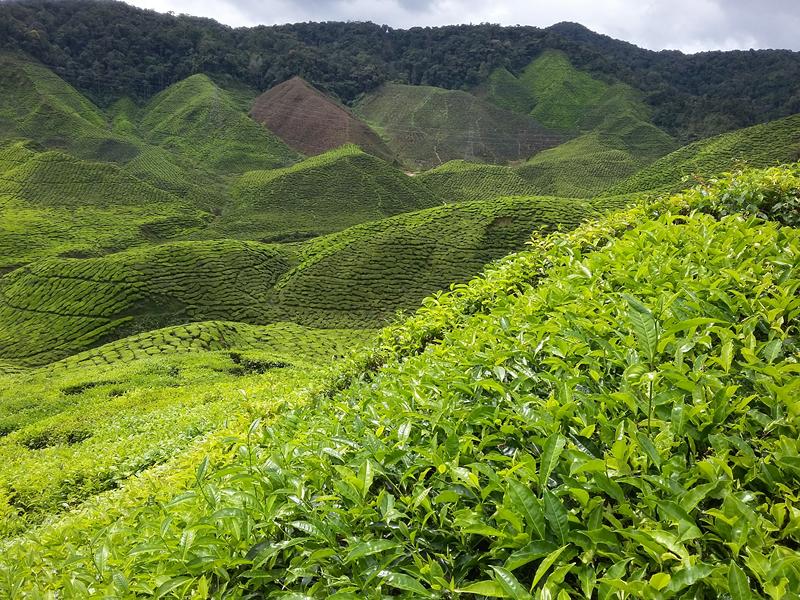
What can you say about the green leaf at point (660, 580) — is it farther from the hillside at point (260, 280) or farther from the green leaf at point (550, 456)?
the hillside at point (260, 280)

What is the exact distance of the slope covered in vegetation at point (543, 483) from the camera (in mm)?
1370

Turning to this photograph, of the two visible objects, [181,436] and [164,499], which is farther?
[181,436]

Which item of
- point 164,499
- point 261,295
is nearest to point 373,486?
point 164,499

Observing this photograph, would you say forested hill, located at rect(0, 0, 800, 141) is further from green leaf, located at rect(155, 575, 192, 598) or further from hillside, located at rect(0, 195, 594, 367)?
green leaf, located at rect(155, 575, 192, 598)

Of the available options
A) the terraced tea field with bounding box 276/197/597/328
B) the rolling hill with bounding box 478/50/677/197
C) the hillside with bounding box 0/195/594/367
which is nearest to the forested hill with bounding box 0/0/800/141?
the rolling hill with bounding box 478/50/677/197

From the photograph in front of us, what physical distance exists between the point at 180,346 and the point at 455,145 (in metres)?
59.6

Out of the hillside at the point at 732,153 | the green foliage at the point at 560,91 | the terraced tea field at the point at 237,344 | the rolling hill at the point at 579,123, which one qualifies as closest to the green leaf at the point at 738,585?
the terraced tea field at the point at 237,344

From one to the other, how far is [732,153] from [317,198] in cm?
3149

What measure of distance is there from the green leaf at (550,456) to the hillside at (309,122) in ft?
207

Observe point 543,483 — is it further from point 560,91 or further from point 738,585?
point 560,91

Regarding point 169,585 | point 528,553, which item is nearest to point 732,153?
point 528,553

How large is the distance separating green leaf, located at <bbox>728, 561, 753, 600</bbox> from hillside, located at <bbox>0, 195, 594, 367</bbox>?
19.8 meters

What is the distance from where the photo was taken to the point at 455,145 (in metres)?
70.1

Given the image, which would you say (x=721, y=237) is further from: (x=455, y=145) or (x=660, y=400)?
(x=455, y=145)
